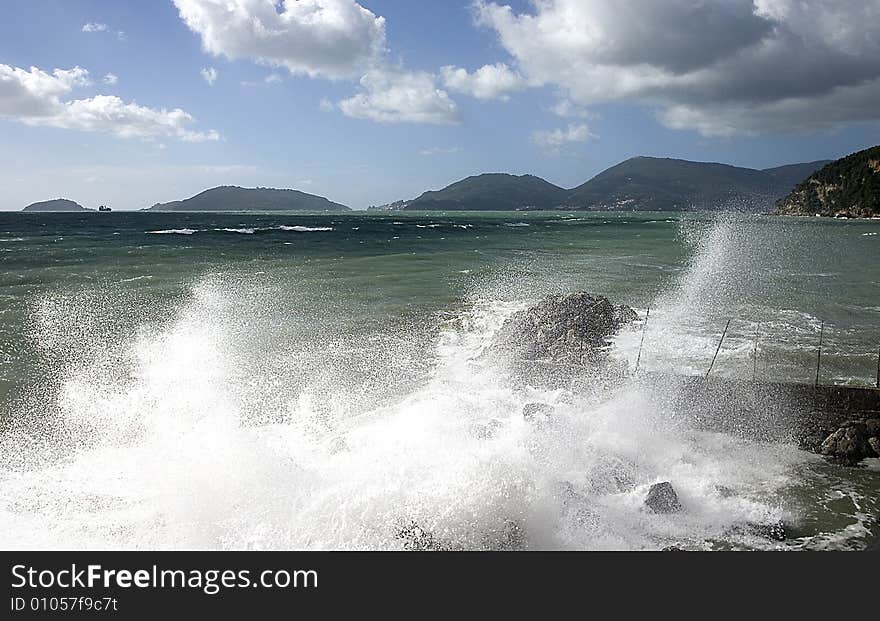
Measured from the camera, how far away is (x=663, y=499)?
10.4 metres

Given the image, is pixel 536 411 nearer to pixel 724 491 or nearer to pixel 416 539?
pixel 724 491

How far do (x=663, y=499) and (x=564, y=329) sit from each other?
1050 cm

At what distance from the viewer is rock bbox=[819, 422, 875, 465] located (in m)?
12.4

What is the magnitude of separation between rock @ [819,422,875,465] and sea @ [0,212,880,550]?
0.39m

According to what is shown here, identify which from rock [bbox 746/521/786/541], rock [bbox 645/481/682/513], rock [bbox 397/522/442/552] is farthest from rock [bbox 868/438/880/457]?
rock [bbox 397/522/442/552]

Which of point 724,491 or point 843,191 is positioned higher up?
point 843,191

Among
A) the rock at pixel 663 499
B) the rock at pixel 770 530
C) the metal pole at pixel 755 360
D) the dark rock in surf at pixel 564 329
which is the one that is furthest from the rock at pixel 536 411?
the metal pole at pixel 755 360

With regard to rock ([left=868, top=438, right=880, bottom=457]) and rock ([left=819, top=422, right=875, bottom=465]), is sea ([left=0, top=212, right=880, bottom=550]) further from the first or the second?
rock ([left=868, top=438, right=880, bottom=457])

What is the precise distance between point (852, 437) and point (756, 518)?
13.7ft

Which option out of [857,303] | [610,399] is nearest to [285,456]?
[610,399]

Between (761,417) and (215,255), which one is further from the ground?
(215,255)

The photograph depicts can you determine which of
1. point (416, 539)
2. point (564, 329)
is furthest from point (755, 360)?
point (416, 539)

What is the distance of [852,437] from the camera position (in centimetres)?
1267
